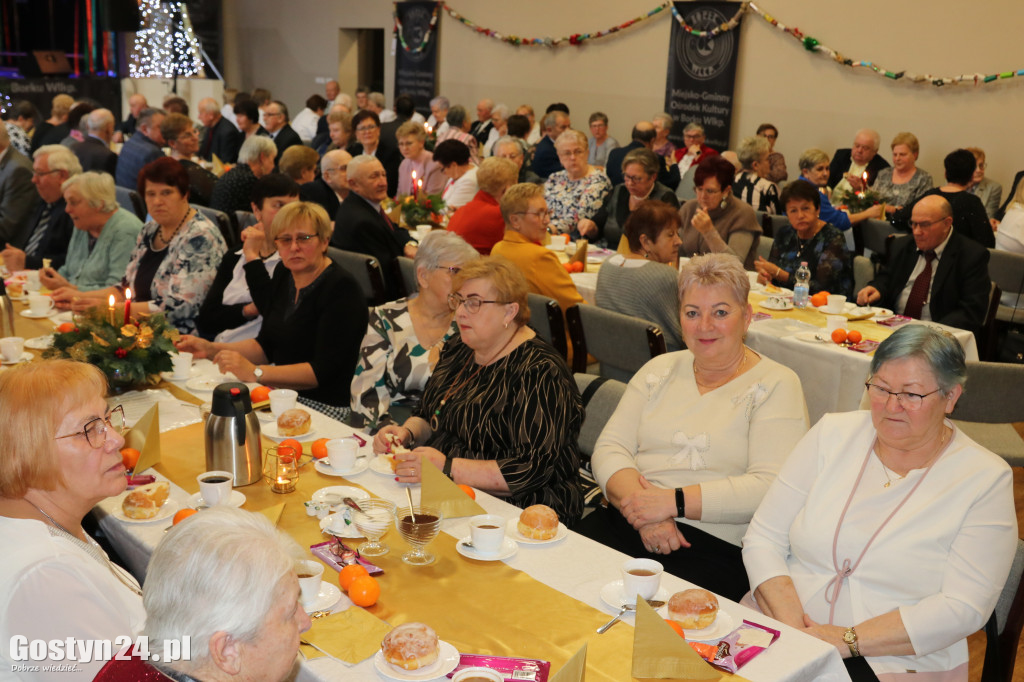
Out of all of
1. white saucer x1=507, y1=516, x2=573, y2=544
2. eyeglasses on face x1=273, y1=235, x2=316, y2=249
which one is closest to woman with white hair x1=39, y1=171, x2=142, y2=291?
eyeglasses on face x1=273, y1=235, x2=316, y2=249

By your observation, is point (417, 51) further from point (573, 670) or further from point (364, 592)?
point (573, 670)

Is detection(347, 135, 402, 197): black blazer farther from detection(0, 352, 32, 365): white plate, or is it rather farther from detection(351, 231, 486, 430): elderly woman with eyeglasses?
detection(351, 231, 486, 430): elderly woman with eyeglasses

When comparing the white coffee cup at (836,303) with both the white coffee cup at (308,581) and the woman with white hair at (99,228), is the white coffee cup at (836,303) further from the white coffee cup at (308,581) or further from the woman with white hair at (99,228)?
the woman with white hair at (99,228)

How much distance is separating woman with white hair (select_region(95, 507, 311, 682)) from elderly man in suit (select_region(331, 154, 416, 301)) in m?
3.98

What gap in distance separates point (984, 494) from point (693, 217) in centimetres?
374

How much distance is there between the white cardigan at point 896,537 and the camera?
196cm

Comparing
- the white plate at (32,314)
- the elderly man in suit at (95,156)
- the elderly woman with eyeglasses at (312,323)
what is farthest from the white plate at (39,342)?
the elderly man in suit at (95,156)

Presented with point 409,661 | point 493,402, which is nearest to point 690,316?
point 493,402

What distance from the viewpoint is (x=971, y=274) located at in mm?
4648

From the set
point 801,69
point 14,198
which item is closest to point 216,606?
point 14,198

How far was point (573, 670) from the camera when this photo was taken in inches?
57.4

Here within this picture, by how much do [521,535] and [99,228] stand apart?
12.3 ft

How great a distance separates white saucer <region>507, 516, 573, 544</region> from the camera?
6.85 feet

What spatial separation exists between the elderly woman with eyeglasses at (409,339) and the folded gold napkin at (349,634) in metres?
1.45
